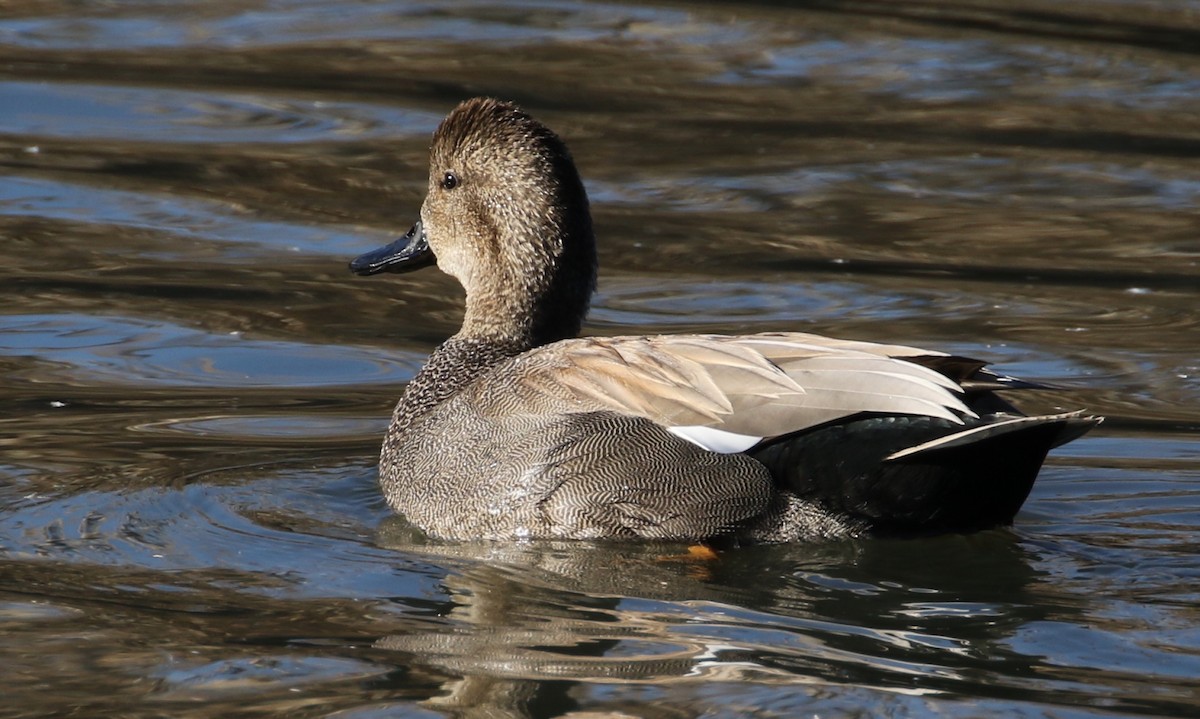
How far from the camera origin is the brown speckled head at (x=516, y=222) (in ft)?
21.5

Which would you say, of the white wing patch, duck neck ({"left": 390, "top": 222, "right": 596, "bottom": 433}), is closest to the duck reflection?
the white wing patch

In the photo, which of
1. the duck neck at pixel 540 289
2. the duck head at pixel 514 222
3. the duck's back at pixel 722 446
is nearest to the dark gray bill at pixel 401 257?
the duck head at pixel 514 222

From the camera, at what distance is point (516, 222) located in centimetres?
659

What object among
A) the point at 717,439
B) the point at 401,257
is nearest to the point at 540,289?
the point at 401,257

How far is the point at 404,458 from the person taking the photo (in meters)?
6.25

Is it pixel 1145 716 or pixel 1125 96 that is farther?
pixel 1125 96

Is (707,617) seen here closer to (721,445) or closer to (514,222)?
(721,445)

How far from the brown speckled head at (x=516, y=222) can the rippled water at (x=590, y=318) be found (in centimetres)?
79

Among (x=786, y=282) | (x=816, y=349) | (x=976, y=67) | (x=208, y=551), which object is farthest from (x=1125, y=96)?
(x=208, y=551)

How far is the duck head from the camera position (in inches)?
258

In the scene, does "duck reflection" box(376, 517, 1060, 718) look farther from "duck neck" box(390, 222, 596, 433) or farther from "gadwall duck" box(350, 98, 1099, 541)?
"duck neck" box(390, 222, 596, 433)

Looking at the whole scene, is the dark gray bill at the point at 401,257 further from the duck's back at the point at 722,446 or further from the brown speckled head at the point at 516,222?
the duck's back at the point at 722,446

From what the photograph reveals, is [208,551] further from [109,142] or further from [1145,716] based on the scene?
[109,142]

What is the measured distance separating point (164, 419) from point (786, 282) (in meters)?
3.00
